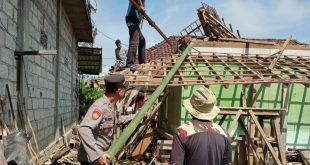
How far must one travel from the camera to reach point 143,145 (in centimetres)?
981

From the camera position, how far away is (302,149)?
8.52 m

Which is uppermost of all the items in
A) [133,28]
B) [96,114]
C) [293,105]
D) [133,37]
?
[133,28]

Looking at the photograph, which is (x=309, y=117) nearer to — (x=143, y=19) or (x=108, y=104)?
(x=143, y=19)

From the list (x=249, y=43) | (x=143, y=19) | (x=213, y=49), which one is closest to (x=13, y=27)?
(x=143, y=19)

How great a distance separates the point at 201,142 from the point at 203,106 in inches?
12.8

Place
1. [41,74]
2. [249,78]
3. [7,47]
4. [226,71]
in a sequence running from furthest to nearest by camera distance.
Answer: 1. [41,74]
2. [226,71]
3. [249,78]
4. [7,47]

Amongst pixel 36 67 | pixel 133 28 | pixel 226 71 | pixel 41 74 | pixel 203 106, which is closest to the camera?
pixel 203 106

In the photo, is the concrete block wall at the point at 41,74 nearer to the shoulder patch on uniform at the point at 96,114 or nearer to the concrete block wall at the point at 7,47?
the concrete block wall at the point at 7,47

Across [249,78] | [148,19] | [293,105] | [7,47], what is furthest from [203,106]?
[293,105]

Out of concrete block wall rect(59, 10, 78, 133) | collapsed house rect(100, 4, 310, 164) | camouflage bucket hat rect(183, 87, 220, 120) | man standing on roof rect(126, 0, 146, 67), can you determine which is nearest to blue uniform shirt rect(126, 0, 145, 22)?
man standing on roof rect(126, 0, 146, 67)

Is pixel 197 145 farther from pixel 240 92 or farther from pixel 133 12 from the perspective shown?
pixel 133 12

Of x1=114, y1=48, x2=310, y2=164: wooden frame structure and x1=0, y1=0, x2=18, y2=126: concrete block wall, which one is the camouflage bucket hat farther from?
x1=114, y1=48, x2=310, y2=164: wooden frame structure

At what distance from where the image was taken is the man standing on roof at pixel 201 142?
322cm

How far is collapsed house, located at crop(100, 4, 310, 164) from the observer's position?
6.58 m
